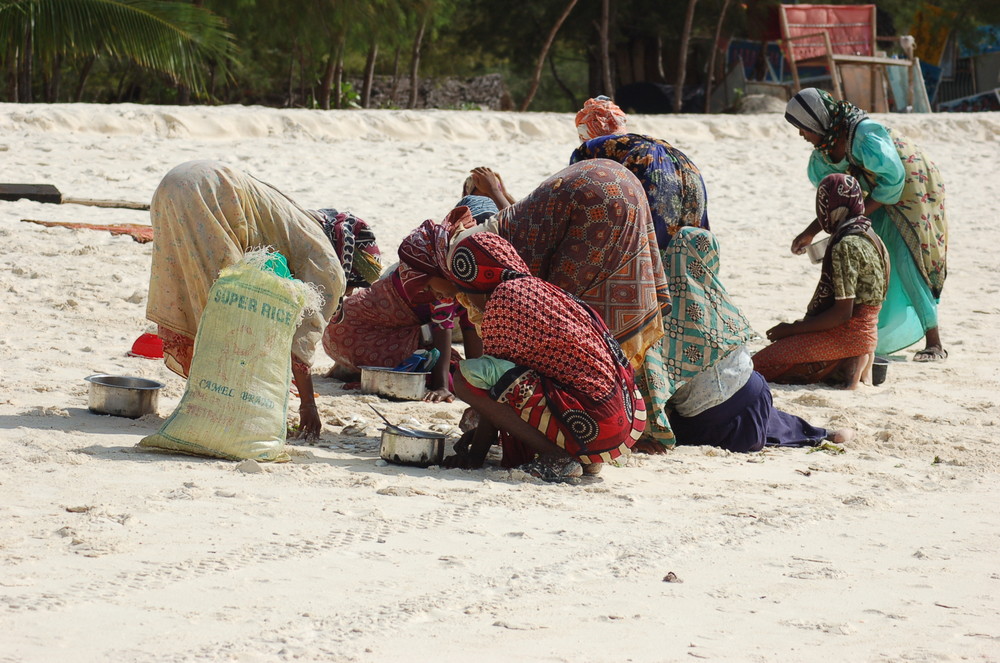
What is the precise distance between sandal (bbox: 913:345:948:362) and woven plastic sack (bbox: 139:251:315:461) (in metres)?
4.72

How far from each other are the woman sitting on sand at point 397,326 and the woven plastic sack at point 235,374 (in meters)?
1.55

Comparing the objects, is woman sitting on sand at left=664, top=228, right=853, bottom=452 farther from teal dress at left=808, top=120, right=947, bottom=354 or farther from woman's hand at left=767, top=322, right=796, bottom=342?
teal dress at left=808, top=120, right=947, bottom=354

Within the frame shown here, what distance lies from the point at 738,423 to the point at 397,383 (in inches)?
68.5

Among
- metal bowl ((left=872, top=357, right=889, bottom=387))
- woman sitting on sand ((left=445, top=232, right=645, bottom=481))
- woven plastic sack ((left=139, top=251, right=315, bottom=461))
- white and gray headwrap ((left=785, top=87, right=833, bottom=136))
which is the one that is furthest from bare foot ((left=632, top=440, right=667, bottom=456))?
white and gray headwrap ((left=785, top=87, right=833, bottom=136))

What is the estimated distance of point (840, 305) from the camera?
6.51 m

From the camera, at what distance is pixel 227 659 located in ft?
8.63

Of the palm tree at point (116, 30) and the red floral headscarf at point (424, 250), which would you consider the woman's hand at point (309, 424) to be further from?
the palm tree at point (116, 30)

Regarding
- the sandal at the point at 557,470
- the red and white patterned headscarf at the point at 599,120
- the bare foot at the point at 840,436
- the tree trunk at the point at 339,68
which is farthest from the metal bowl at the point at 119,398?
the tree trunk at the point at 339,68

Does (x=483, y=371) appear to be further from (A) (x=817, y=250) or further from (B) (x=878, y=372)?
(B) (x=878, y=372)

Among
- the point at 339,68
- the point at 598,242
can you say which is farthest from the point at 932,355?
the point at 339,68

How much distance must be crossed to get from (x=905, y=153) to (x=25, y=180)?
23.0 feet

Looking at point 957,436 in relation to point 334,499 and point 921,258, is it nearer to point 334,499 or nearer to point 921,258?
point 921,258

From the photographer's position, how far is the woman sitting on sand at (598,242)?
180 inches

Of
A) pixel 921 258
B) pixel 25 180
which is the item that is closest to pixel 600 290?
pixel 921 258
